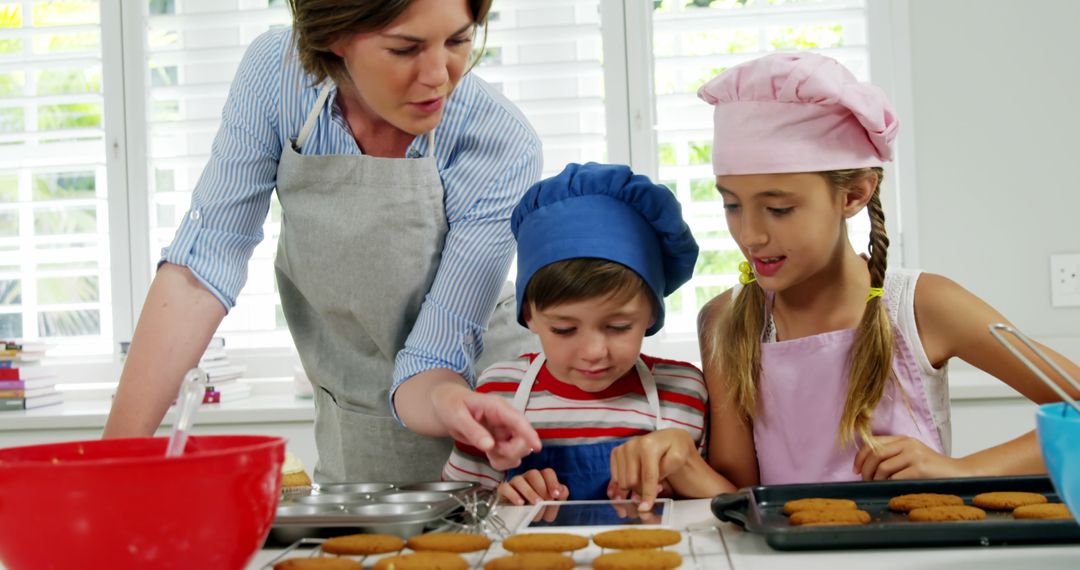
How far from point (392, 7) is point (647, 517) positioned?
2.03 feet

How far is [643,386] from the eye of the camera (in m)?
1.34

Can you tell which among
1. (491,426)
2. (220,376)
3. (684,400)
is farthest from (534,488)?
(220,376)

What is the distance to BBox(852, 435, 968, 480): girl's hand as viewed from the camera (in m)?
1.09

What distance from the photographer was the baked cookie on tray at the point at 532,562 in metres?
0.69

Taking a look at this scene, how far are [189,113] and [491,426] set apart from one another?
7.06 feet

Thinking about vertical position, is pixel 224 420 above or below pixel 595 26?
below

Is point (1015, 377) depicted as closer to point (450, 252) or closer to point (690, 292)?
point (450, 252)

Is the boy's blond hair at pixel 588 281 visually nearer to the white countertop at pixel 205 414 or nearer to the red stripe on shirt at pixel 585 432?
the red stripe on shirt at pixel 585 432

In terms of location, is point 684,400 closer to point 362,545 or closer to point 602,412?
point 602,412

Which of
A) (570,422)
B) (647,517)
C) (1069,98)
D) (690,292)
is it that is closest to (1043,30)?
(1069,98)

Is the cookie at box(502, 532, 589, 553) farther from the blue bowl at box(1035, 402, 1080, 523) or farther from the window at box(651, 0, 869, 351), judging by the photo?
the window at box(651, 0, 869, 351)

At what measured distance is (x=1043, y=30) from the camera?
2.52m

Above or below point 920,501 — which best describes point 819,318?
above

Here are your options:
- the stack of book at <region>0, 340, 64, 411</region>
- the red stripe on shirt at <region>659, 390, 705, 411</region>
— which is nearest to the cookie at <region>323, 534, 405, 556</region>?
the red stripe on shirt at <region>659, 390, 705, 411</region>
